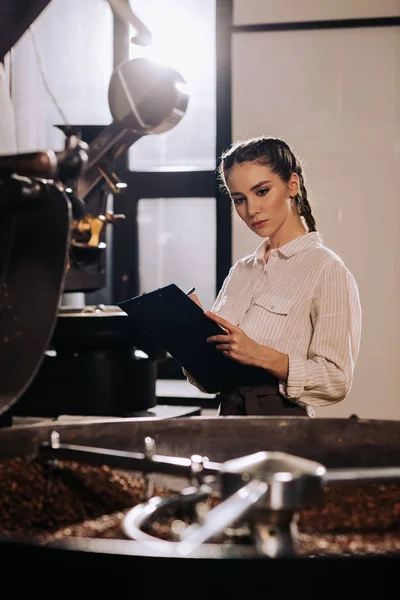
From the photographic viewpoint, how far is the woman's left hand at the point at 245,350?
179 centimetres

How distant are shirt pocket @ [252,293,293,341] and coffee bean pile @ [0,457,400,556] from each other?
3.10 ft

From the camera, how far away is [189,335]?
181 centimetres

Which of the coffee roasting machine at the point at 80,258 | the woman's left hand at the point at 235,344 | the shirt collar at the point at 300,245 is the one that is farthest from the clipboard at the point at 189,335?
the shirt collar at the point at 300,245

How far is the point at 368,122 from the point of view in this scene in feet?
13.3

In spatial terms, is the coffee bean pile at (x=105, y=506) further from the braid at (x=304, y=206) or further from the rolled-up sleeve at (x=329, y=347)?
the braid at (x=304, y=206)

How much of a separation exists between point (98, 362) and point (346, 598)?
1.72m

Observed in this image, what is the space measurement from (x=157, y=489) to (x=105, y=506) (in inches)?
3.7

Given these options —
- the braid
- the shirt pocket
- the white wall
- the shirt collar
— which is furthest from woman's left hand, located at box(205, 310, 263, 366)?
the white wall

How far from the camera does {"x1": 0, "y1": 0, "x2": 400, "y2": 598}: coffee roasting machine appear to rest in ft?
1.88

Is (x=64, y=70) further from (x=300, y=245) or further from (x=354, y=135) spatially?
(x=300, y=245)

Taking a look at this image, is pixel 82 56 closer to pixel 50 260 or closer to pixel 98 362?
pixel 98 362

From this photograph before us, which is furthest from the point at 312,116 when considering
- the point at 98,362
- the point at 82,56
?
the point at 98,362

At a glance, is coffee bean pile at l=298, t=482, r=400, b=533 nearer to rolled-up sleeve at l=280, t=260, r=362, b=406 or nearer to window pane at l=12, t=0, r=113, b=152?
rolled-up sleeve at l=280, t=260, r=362, b=406

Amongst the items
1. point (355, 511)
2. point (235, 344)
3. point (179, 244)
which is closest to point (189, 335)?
point (235, 344)
